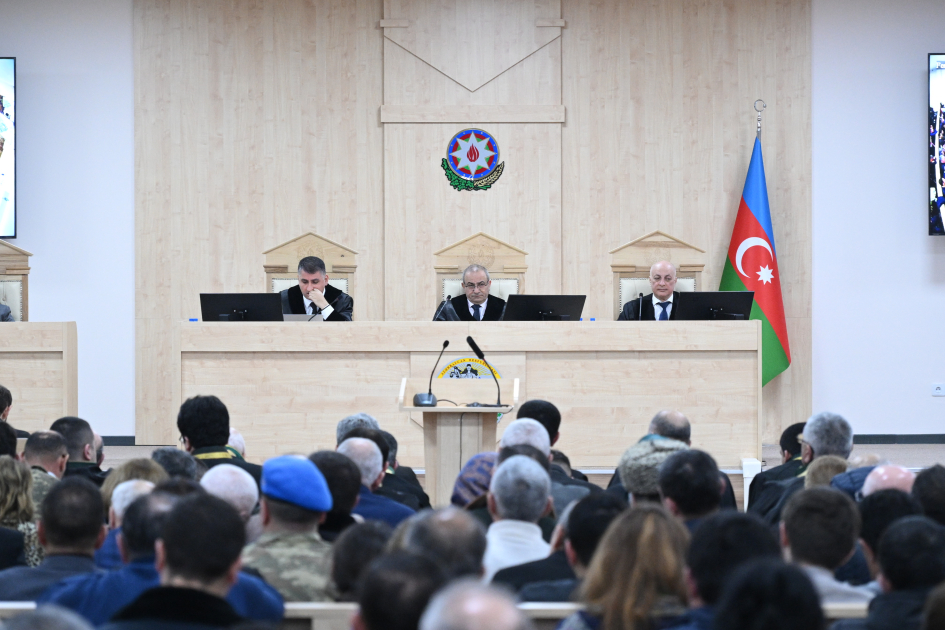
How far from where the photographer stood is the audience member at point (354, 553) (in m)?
2.23

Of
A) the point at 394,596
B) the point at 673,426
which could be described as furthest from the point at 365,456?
the point at 394,596

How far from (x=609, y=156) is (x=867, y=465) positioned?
545 cm

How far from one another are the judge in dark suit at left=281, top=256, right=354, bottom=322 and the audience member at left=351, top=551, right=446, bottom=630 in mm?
5214

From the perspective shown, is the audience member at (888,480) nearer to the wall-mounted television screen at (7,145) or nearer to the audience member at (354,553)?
the audience member at (354,553)

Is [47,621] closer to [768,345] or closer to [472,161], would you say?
[472,161]

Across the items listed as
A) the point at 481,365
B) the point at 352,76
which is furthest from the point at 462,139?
the point at 481,365

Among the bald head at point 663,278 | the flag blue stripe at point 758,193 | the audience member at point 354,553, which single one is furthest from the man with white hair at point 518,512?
the flag blue stripe at point 758,193

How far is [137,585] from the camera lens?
2273 mm

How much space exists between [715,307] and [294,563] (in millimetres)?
4004

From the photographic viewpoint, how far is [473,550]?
2008 millimetres

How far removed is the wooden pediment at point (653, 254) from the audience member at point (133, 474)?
5.41 m

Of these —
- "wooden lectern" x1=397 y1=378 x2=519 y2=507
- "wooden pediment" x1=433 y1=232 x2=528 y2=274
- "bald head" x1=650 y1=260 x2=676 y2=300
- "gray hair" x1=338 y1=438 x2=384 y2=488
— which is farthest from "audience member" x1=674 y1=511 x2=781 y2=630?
"wooden pediment" x1=433 y1=232 x2=528 y2=274

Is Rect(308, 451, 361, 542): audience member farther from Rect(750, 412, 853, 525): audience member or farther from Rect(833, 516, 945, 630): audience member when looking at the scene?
Rect(750, 412, 853, 525): audience member

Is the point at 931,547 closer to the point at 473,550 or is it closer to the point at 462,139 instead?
the point at 473,550
